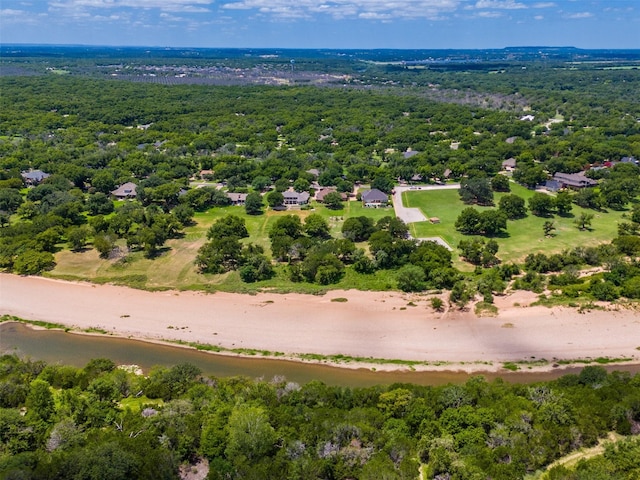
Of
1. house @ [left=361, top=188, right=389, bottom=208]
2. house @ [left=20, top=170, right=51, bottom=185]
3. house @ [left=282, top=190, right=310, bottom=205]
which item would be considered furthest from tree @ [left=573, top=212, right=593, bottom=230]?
house @ [left=20, top=170, right=51, bottom=185]

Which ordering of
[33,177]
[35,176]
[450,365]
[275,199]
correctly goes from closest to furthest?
[450,365]
[275,199]
[33,177]
[35,176]

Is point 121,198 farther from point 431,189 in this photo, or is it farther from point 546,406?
point 546,406

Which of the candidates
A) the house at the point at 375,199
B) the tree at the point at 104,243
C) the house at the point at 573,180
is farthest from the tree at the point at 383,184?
the tree at the point at 104,243

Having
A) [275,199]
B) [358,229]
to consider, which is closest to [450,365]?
[358,229]

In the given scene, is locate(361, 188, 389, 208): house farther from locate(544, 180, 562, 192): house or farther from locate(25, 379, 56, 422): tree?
locate(25, 379, 56, 422): tree

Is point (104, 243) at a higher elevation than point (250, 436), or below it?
below

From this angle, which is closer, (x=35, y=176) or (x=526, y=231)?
(x=526, y=231)

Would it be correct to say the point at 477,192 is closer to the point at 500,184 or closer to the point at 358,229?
the point at 500,184

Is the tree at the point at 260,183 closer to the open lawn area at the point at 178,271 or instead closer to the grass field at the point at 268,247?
the grass field at the point at 268,247
